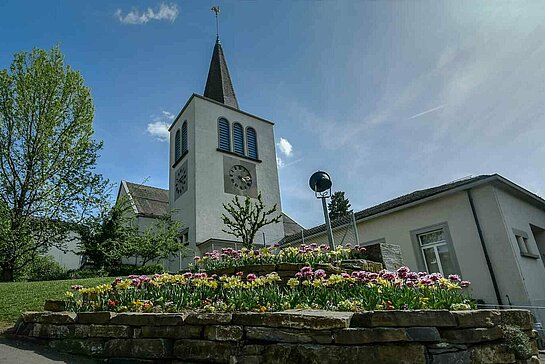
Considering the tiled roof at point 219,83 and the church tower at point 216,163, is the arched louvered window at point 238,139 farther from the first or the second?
the tiled roof at point 219,83

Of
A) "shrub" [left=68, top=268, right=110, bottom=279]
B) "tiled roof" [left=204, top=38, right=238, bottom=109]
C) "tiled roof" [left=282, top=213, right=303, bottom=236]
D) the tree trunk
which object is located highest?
"tiled roof" [left=204, top=38, right=238, bottom=109]

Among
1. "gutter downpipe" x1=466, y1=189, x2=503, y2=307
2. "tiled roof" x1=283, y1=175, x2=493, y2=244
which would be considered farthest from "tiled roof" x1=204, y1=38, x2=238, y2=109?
"gutter downpipe" x1=466, y1=189, x2=503, y2=307

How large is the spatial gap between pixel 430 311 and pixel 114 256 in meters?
13.2

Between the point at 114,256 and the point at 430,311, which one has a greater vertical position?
the point at 114,256

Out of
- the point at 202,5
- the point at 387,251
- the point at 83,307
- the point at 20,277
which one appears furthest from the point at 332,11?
the point at 20,277

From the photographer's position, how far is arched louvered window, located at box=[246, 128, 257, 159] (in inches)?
862

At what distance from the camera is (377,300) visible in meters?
3.97

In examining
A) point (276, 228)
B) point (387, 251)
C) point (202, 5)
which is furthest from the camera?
point (276, 228)

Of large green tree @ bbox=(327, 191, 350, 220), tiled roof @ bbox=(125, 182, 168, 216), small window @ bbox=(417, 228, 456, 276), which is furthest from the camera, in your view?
large green tree @ bbox=(327, 191, 350, 220)

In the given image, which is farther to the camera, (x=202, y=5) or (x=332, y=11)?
(x=202, y=5)

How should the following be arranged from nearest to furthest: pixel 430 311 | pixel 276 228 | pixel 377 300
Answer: pixel 430 311
pixel 377 300
pixel 276 228

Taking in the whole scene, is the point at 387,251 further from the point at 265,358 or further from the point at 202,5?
the point at 202,5

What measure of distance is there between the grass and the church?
8170mm

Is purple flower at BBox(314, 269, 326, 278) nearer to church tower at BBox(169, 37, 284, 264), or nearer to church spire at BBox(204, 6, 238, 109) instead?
church tower at BBox(169, 37, 284, 264)
